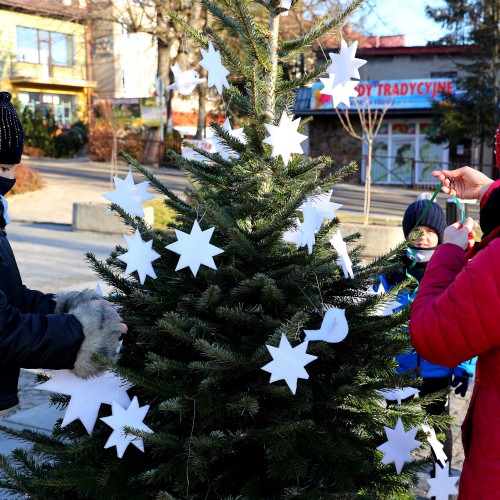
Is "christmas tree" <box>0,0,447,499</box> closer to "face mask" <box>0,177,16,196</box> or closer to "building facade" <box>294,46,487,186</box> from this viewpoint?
"face mask" <box>0,177,16,196</box>

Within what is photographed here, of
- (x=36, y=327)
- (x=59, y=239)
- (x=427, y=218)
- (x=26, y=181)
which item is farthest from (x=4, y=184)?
(x=26, y=181)

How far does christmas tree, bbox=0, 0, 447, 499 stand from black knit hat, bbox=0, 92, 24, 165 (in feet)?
1.47

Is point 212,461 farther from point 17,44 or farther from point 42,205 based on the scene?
point 17,44

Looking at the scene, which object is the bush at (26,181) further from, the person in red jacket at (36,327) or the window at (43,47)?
the window at (43,47)

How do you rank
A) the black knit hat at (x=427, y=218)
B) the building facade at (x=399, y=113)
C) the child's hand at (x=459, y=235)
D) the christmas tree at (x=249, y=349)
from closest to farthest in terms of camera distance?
the child's hand at (x=459, y=235) < the christmas tree at (x=249, y=349) < the black knit hat at (x=427, y=218) < the building facade at (x=399, y=113)

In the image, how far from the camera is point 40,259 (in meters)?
10.8

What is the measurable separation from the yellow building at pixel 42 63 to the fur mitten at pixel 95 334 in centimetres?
3985

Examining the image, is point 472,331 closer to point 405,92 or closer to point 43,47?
point 405,92

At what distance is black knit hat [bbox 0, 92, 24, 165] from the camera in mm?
2318

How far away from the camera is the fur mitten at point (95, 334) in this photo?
218 cm

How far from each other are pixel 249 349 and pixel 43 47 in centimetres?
4504

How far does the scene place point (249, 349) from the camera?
223 centimetres

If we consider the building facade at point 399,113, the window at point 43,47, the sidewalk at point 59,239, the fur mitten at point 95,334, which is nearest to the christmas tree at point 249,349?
the fur mitten at point 95,334

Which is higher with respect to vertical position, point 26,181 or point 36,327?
point 36,327
